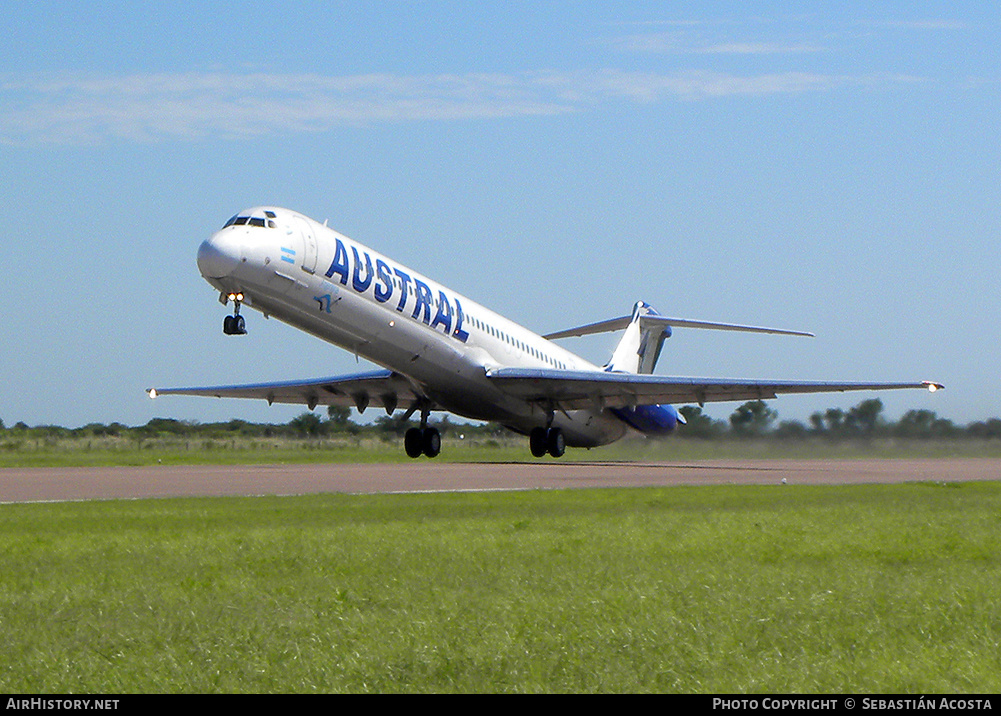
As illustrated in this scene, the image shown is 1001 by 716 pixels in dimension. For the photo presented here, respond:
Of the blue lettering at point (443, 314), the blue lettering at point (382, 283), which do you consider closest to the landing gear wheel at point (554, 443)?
the blue lettering at point (443, 314)

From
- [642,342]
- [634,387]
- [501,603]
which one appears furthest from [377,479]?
[642,342]

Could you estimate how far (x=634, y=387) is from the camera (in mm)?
39531

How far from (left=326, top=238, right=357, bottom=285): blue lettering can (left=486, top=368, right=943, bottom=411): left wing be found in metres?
7.92

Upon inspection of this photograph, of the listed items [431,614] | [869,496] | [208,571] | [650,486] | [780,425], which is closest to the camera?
[431,614]

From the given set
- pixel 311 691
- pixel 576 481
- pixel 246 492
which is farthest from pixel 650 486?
pixel 311 691

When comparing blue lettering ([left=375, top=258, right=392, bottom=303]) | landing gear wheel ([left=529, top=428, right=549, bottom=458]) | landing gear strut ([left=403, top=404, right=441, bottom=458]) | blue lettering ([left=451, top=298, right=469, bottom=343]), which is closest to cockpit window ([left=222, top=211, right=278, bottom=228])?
blue lettering ([left=375, top=258, right=392, bottom=303])

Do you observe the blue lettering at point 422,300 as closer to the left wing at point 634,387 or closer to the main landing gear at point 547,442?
the left wing at point 634,387

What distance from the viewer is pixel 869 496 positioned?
22703mm

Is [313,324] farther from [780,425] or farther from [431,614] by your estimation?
[431,614]

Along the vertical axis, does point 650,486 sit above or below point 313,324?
below

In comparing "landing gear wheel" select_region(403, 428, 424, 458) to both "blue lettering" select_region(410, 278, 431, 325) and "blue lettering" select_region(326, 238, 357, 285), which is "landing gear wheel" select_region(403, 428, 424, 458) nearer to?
"blue lettering" select_region(410, 278, 431, 325)

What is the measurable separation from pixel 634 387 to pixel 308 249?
13057 mm
